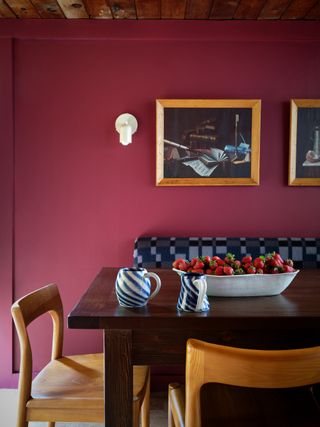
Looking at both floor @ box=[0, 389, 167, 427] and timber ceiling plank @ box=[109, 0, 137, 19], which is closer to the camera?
floor @ box=[0, 389, 167, 427]

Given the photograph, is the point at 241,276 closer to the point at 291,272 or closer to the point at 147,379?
the point at 291,272

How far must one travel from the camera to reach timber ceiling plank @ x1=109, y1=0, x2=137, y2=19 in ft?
8.74

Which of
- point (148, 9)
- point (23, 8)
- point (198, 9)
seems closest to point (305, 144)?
point (198, 9)

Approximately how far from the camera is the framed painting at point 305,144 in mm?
2930

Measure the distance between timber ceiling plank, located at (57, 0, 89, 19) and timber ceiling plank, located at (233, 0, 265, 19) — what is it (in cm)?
105

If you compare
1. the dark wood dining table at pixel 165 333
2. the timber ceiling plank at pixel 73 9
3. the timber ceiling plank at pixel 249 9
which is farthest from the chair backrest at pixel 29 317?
the timber ceiling plank at pixel 249 9

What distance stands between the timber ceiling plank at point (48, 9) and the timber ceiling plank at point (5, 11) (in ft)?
0.64

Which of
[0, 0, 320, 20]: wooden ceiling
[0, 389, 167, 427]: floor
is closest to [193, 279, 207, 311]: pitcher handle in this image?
[0, 389, 167, 427]: floor

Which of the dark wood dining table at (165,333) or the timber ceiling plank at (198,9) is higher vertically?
the timber ceiling plank at (198,9)

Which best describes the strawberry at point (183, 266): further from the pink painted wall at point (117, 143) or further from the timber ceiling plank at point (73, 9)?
the timber ceiling plank at point (73, 9)

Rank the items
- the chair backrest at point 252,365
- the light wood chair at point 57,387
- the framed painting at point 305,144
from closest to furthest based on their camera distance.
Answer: the chair backrest at point 252,365
the light wood chair at point 57,387
the framed painting at point 305,144

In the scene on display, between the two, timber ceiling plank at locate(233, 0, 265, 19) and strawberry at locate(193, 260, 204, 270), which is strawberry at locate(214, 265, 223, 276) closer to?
strawberry at locate(193, 260, 204, 270)

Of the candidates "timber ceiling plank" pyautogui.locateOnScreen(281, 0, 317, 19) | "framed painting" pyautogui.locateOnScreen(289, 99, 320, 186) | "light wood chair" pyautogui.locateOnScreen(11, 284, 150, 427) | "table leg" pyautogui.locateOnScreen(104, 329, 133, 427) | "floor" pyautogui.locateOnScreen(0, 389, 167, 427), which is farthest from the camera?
"framed painting" pyautogui.locateOnScreen(289, 99, 320, 186)

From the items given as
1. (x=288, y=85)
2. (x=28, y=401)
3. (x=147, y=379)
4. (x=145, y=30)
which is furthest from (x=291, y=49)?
(x=28, y=401)
